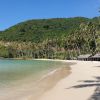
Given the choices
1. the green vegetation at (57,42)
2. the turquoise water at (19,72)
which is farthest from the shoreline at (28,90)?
the green vegetation at (57,42)

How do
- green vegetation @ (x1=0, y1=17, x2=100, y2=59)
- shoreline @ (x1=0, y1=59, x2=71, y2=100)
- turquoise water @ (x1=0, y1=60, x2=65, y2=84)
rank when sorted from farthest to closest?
1. green vegetation @ (x1=0, y1=17, x2=100, y2=59)
2. turquoise water @ (x1=0, y1=60, x2=65, y2=84)
3. shoreline @ (x1=0, y1=59, x2=71, y2=100)

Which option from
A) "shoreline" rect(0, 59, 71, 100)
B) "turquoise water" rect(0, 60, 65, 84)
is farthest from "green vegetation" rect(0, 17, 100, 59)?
"shoreline" rect(0, 59, 71, 100)

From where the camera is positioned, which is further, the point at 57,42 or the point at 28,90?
the point at 57,42

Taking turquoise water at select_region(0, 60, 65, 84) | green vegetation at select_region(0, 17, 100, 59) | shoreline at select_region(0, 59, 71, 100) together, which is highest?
green vegetation at select_region(0, 17, 100, 59)

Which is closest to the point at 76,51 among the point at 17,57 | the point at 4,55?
the point at 17,57

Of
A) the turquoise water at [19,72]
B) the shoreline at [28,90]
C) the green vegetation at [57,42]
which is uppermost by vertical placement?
the green vegetation at [57,42]

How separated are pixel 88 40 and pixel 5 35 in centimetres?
10474

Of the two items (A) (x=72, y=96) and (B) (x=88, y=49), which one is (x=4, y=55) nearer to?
(B) (x=88, y=49)

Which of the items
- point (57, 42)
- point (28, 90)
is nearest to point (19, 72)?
point (28, 90)

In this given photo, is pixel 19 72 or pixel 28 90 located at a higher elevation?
pixel 19 72

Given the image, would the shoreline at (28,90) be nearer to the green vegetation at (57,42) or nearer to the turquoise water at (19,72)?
the turquoise water at (19,72)

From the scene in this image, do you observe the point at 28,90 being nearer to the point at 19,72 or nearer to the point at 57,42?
the point at 19,72

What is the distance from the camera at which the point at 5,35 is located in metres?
200

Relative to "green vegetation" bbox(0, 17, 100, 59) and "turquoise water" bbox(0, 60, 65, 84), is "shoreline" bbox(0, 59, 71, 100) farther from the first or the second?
"green vegetation" bbox(0, 17, 100, 59)
